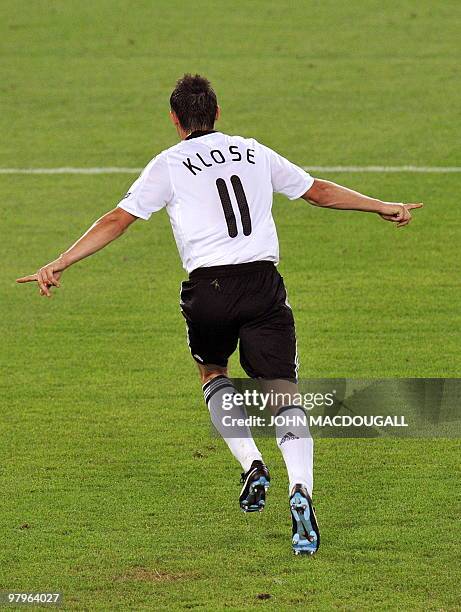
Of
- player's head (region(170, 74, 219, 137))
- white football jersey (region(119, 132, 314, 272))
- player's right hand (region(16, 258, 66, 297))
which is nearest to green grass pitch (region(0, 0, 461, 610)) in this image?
player's right hand (region(16, 258, 66, 297))

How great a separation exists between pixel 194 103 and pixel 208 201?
49cm

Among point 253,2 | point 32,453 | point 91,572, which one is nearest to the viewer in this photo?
point 91,572

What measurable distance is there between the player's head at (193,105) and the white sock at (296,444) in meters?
1.45

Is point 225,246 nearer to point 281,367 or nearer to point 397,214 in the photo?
point 281,367

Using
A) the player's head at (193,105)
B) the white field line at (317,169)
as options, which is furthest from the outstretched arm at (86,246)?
the white field line at (317,169)

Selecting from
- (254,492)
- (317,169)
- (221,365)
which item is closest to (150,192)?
(221,365)

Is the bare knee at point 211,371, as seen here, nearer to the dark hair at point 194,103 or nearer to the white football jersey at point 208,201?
the white football jersey at point 208,201

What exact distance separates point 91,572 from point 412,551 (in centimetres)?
153

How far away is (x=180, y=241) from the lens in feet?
21.5

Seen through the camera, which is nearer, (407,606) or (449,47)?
(407,606)

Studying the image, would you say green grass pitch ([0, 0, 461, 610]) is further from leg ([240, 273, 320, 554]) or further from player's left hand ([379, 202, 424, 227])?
player's left hand ([379, 202, 424, 227])

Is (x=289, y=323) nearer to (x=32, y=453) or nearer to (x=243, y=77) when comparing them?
(x=32, y=453)

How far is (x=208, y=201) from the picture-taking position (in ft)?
21.2

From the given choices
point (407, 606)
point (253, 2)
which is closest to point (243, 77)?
point (253, 2)
